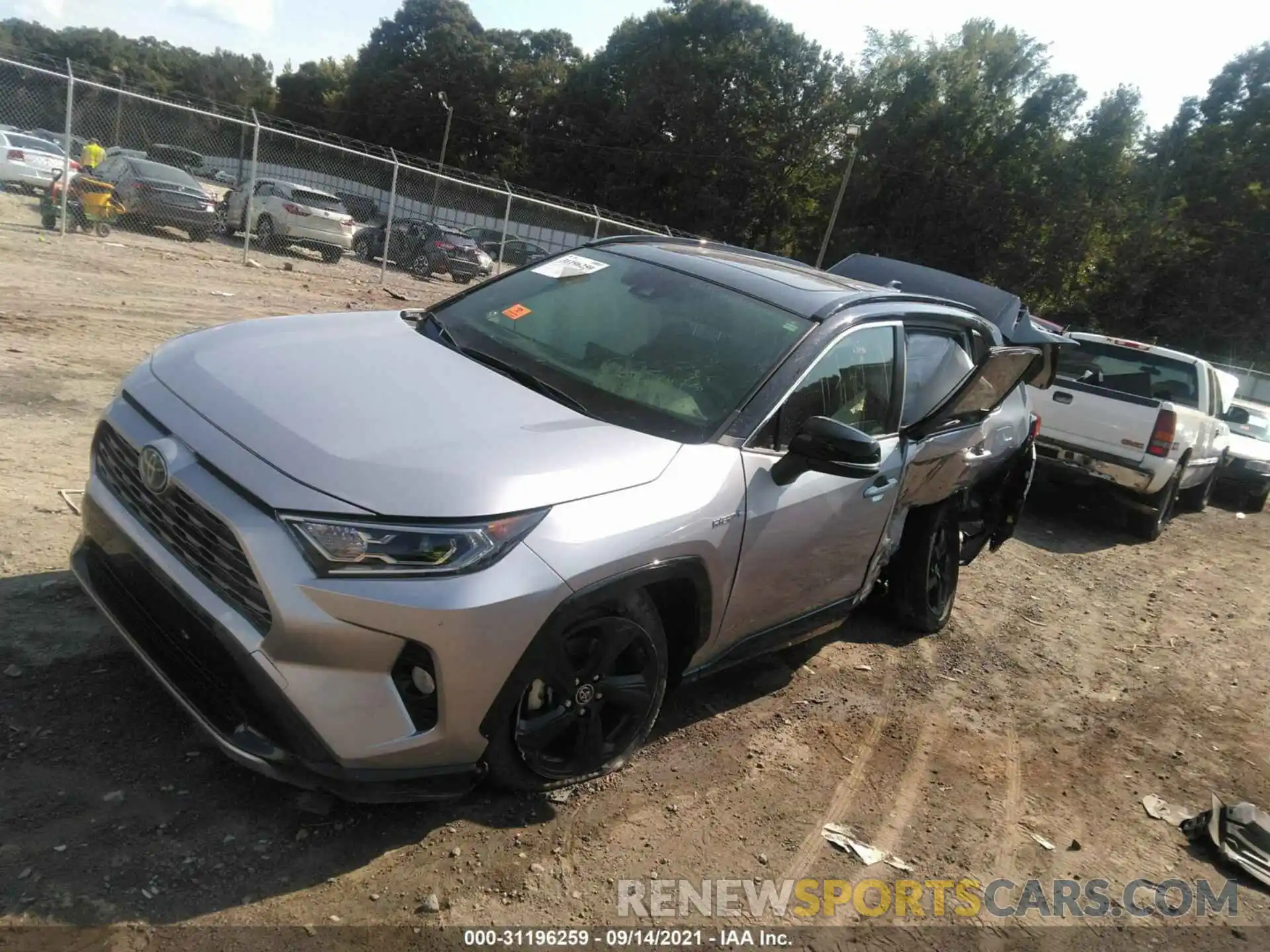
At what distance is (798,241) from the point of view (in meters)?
49.9

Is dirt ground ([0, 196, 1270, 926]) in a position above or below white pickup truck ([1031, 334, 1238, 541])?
below

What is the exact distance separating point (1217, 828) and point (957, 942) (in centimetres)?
161

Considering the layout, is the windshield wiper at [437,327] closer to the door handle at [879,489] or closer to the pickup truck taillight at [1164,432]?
the door handle at [879,489]

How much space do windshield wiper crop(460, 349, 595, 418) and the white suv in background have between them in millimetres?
14763

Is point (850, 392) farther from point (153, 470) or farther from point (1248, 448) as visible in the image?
point (1248, 448)

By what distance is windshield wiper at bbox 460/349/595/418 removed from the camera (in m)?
3.21

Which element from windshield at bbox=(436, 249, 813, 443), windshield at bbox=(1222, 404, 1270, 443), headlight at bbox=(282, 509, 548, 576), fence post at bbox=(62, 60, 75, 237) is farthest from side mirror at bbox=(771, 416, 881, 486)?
fence post at bbox=(62, 60, 75, 237)

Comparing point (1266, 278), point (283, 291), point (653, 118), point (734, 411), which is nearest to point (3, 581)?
point (734, 411)

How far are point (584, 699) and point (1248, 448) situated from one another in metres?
13.3

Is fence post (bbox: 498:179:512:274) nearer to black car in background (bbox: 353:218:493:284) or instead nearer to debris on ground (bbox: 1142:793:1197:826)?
black car in background (bbox: 353:218:493:284)

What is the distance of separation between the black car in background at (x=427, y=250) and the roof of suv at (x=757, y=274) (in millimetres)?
16139

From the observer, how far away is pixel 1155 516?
354 inches

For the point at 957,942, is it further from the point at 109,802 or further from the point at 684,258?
the point at 684,258

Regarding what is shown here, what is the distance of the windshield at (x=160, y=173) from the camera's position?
15.8m
